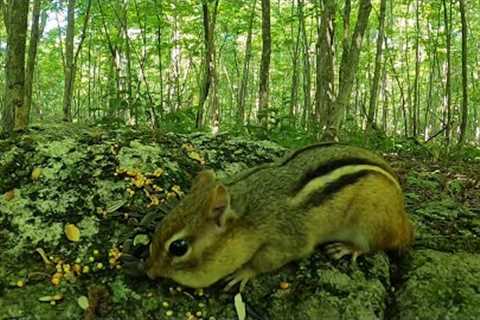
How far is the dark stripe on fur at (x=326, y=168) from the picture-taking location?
2678mm

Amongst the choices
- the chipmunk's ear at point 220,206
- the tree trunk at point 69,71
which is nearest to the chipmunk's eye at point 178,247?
the chipmunk's ear at point 220,206

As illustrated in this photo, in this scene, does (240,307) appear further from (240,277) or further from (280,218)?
(280,218)

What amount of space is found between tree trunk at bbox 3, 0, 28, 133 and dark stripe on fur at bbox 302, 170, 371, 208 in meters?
3.92

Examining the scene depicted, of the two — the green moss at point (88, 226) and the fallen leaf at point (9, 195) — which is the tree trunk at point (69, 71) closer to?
the fallen leaf at point (9, 195)

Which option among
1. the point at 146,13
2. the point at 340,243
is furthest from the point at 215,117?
the point at 340,243

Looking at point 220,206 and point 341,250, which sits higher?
point 220,206

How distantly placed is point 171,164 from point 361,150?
1270 millimetres

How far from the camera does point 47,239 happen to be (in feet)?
8.46

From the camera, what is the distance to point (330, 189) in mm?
2668

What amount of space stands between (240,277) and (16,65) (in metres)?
4.24

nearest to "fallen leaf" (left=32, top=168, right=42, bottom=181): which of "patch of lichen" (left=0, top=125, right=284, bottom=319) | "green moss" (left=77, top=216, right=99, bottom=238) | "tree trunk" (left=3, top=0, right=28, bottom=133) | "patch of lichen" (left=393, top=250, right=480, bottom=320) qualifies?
"patch of lichen" (left=0, top=125, right=284, bottom=319)

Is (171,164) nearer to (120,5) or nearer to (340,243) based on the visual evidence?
(340,243)

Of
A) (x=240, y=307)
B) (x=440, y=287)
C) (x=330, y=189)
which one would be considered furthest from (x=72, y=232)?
(x=440, y=287)

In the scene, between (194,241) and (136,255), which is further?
(136,255)
